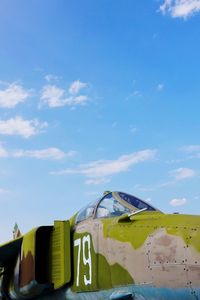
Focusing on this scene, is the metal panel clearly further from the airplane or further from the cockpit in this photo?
the cockpit

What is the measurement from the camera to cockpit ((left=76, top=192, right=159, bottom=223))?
7.46 metres

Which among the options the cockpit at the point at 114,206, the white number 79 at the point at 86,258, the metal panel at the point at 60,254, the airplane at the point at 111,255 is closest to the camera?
the airplane at the point at 111,255

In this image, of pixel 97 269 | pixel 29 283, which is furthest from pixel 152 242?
pixel 29 283

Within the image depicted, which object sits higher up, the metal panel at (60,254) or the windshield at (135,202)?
the windshield at (135,202)

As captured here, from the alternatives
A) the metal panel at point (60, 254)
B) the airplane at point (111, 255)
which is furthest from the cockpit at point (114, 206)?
the metal panel at point (60, 254)

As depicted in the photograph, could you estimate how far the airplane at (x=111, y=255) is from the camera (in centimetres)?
531

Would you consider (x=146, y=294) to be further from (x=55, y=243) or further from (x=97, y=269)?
(x=55, y=243)

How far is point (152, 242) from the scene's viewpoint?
18.8ft

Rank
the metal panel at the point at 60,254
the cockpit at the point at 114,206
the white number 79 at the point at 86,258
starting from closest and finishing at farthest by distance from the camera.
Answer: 1. the white number 79 at the point at 86,258
2. the cockpit at the point at 114,206
3. the metal panel at the point at 60,254

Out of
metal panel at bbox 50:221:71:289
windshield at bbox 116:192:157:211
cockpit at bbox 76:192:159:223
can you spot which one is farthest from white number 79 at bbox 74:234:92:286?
windshield at bbox 116:192:157:211

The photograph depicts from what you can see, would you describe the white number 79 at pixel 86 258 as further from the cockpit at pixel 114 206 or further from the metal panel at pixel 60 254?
the cockpit at pixel 114 206

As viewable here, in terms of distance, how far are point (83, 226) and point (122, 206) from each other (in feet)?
2.63

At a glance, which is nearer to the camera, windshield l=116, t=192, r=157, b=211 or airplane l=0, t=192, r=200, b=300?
airplane l=0, t=192, r=200, b=300

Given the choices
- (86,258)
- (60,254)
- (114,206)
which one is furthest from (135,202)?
(60,254)
